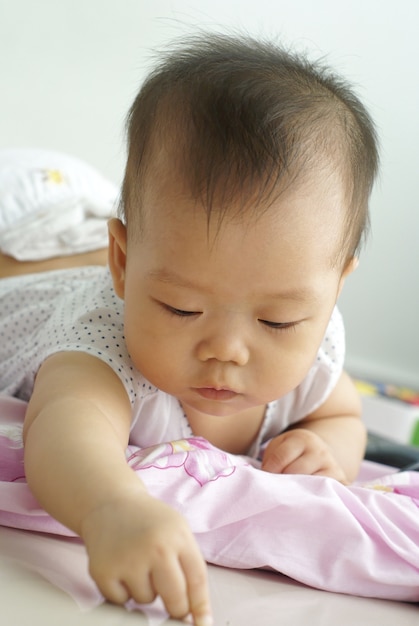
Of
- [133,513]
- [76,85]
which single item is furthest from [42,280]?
[76,85]

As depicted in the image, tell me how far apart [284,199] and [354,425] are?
1.44ft

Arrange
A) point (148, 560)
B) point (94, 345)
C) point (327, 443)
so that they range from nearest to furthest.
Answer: point (148, 560)
point (94, 345)
point (327, 443)

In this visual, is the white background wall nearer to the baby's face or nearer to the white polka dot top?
the white polka dot top

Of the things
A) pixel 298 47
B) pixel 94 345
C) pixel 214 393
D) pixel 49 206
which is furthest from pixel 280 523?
pixel 298 47

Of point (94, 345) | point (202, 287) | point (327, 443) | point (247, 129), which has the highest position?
point (247, 129)

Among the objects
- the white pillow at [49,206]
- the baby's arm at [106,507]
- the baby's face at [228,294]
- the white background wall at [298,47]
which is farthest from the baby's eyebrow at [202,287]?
the white background wall at [298,47]

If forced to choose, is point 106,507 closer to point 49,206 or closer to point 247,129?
point 247,129

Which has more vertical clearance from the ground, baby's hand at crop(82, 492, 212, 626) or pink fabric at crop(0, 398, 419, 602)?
baby's hand at crop(82, 492, 212, 626)

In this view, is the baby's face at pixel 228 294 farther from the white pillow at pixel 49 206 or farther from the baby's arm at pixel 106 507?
the white pillow at pixel 49 206

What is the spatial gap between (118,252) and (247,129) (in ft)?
0.64

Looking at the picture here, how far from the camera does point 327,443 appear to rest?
0.93 m

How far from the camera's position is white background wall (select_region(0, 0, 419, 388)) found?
1.98 metres

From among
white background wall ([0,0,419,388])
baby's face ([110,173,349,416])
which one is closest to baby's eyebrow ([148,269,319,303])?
baby's face ([110,173,349,416])

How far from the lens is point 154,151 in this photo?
68 cm
